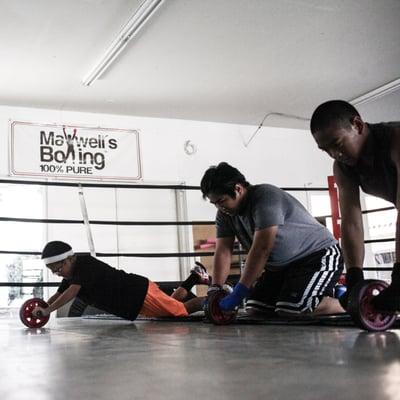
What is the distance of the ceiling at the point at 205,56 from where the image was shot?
13.0 ft

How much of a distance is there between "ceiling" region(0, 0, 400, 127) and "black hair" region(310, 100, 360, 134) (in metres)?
2.60

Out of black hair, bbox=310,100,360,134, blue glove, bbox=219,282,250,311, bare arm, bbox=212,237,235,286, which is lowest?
blue glove, bbox=219,282,250,311

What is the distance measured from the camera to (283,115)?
246 inches

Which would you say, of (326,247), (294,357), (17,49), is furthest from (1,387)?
(17,49)

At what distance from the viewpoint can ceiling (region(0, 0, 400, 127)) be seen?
13.0 ft

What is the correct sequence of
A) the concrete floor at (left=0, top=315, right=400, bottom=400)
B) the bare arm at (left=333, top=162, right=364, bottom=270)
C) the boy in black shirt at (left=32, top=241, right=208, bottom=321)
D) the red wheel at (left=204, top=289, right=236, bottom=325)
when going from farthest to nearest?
the boy in black shirt at (left=32, top=241, right=208, bottom=321), the red wheel at (left=204, top=289, right=236, bottom=325), the bare arm at (left=333, top=162, right=364, bottom=270), the concrete floor at (left=0, top=315, right=400, bottom=400)

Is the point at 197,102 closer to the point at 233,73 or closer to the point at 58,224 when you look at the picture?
the point at 233,73

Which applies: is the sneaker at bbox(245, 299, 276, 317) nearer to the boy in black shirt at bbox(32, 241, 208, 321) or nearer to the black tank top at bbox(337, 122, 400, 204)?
the boy in black shirt at bbox(32, 241, 208, 321)

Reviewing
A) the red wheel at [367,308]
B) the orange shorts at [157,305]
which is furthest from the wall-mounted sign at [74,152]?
the red wheel at [367,308]

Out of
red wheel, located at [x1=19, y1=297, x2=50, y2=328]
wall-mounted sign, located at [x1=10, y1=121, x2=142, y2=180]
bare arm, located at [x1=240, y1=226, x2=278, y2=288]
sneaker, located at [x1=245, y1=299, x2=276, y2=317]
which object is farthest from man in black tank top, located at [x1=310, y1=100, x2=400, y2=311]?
wall-mounted sign, located at [x1=10, y1=121, x2=142, y2=180]

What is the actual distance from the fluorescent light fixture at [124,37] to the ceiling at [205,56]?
0.16ft

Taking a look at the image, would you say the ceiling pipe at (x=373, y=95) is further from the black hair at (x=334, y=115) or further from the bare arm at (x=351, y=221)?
the black hair at (x=334, y=115)

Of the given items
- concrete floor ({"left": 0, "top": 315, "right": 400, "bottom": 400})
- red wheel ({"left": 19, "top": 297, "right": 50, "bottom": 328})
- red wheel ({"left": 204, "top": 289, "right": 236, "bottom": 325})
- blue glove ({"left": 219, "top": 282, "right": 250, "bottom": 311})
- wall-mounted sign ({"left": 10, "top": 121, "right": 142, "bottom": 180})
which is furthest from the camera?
wall-mounted sign ({"left": 10, "top": 121, "right": 142, "bottom": 180})

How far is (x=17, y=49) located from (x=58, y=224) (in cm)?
166
